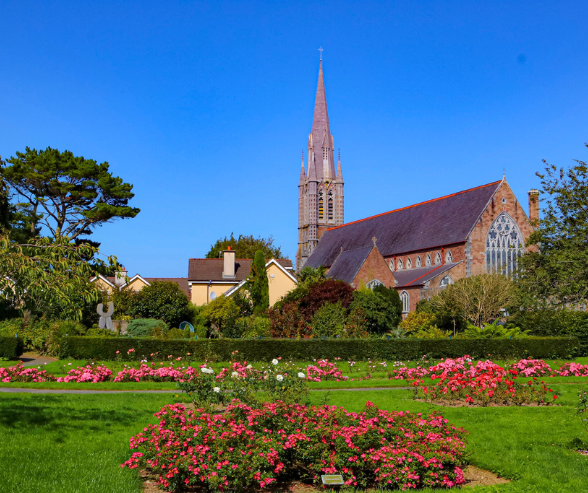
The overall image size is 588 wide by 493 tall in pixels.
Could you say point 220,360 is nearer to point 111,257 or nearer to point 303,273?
point 111,257

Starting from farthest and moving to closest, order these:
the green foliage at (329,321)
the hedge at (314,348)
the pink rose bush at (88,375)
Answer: the green foliage at (329,321), the hedge at (314,348), the pink rose bush at (88,375)

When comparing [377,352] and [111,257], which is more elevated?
[111,257]

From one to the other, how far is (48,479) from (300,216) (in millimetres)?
80054

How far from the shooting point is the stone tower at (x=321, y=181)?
83.8 metres

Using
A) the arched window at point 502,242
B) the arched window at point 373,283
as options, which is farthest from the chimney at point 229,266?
the arched window at point 502,242

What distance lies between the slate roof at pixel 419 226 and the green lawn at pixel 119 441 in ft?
133

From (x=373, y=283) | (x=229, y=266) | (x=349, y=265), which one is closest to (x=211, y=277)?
(x=229, y=266)

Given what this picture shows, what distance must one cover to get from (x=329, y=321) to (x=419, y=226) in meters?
32.2

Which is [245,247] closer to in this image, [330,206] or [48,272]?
[330,206]

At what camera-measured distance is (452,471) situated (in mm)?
8234

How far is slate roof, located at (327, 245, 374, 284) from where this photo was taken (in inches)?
1801

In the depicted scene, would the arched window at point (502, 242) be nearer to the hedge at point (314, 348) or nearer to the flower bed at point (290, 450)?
the hedge at point (314, 348)

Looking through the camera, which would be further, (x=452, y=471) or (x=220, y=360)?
(x=220, y=360)

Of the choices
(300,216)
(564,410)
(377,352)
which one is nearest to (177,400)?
(564,410)
